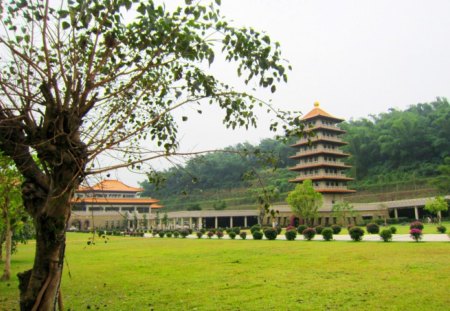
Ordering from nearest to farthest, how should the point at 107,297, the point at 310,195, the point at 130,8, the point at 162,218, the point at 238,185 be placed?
the point at 130,8
the point at 107,297
the point at 310,195
the point at 162,218
the point at 238,185

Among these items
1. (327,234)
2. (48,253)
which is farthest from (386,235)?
(48,253)

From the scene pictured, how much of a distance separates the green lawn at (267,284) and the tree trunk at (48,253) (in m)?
3.83

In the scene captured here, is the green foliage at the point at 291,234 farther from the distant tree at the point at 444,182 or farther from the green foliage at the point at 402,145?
the green foliage at the point at 402,145

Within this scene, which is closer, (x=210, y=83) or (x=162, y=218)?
(x=210, y=83)

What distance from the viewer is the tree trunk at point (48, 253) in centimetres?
361

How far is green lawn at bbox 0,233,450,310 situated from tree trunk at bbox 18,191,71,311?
3827mm

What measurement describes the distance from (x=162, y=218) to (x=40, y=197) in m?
49.5

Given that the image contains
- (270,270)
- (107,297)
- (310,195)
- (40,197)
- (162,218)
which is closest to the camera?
(40,197)

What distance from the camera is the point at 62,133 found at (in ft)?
11.6

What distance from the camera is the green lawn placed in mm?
7203

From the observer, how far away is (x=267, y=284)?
913cm

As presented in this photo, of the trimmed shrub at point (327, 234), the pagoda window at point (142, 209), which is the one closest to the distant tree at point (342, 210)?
the trimmed shrub at point (327, 234)

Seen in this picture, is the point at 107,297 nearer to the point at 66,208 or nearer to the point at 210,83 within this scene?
the point at 66,208

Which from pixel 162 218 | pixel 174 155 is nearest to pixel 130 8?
pixel 174 155
